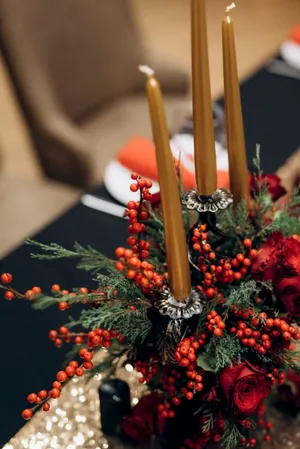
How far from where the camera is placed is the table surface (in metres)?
0.98

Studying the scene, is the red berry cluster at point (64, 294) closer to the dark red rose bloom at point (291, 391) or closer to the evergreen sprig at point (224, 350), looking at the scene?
the evergreen sprig at point (224, 350)

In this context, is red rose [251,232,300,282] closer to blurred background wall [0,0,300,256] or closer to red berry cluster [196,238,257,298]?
red berry cluster [196,238,257,298]

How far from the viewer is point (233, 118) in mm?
677

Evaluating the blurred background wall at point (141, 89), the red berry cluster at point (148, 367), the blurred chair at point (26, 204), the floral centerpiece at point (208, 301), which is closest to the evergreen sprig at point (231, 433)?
the floral centerpiece at point (208, 301)

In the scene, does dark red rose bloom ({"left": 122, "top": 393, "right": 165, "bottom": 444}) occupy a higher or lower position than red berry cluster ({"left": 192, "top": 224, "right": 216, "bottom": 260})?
lower

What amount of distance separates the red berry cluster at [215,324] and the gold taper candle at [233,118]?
164 mm

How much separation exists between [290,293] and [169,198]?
0.21 metres

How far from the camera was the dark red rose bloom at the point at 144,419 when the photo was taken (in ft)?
Result: 2.68

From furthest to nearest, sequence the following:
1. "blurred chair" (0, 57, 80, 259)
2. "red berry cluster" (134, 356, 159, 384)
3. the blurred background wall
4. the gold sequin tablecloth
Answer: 1. the blurred background wall
2. "blurred chair" (0, 57, 80, 259)
3. the gold sequin tablecloth
4. "red berry cluster" (134, 356, 159, 384)

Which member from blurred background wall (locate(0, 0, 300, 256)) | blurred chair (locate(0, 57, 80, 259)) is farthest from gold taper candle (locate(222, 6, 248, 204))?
blurred chair (locate(0, 57, 80, 259))

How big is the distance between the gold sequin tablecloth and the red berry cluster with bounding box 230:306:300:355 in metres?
0.24

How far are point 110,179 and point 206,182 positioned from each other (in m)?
0.74

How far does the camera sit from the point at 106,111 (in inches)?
92.8

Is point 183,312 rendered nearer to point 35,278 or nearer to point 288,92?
point 35,278
